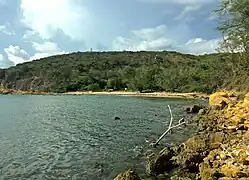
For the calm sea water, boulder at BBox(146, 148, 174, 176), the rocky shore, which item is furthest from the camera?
the calm sea water

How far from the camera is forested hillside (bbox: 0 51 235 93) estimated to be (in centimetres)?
12012

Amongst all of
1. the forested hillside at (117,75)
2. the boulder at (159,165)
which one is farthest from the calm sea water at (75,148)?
the forested hillside at (117,75)

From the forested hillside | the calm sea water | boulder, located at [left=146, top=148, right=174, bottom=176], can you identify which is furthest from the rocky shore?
the forested hillside

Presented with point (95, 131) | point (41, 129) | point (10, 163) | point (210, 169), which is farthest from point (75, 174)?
point (41, 129)

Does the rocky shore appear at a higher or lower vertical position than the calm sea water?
higher

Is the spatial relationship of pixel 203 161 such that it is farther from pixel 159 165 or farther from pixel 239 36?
pixel 239 36

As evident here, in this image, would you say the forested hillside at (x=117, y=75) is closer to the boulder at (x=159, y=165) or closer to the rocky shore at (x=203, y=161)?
the rocky shore at (x=203, y=161)

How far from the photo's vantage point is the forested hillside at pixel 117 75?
120m

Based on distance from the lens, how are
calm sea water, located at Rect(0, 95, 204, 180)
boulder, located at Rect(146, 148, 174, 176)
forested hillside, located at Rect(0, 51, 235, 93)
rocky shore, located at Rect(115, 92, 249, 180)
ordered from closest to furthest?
rocky shore, located at Rect(115, 92, 249, 180) < boulder, located at Rect(146, 148, 174, 176) < calm sea water, located at Rect(0, 95, 204, 180) < forested hillside, located at Rect(0, 51, 235, 93)

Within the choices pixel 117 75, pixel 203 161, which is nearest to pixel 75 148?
pixel 203 161

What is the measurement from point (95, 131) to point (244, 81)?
18313 millimetres

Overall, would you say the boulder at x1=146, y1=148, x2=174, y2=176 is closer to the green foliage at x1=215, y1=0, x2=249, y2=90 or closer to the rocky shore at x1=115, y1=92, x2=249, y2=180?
the rocky shore at x1=115, y1=92, x2=249, y2=180

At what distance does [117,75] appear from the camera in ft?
506

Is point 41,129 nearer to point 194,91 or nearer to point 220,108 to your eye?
point 220,108
